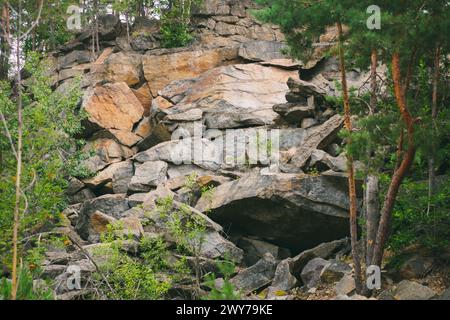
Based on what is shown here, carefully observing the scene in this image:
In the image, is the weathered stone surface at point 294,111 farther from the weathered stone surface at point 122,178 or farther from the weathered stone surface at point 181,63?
the weathered stone surface at point 181,63

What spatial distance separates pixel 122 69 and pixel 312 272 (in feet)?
57.8

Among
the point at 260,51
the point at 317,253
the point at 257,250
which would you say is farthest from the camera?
the point at 260,51

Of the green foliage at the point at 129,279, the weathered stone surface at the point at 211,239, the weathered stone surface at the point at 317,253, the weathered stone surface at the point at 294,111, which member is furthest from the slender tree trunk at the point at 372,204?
the weathered stone surface at the point at 294,111

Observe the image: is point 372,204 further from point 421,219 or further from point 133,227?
point 133,227

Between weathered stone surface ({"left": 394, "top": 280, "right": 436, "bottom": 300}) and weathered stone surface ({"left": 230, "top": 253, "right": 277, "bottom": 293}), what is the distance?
4.20 meters

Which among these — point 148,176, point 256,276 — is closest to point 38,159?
point 256,276

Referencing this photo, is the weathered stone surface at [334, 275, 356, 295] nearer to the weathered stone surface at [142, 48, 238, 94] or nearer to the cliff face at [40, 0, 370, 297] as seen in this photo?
the cliff face at [40, 0, 370, 297]

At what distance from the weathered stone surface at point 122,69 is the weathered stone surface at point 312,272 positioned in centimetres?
1666

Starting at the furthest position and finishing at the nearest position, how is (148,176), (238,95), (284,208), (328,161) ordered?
(238,95) < (148,176) < (328,161) < (284,208)

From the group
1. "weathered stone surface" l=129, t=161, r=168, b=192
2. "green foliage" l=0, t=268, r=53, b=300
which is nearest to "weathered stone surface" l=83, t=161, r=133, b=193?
"weathered stone surface" l=129, t=161, r=168, b=192

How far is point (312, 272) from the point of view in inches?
610

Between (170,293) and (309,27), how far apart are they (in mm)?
A: 7888

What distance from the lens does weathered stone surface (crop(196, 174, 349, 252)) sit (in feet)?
56.6
